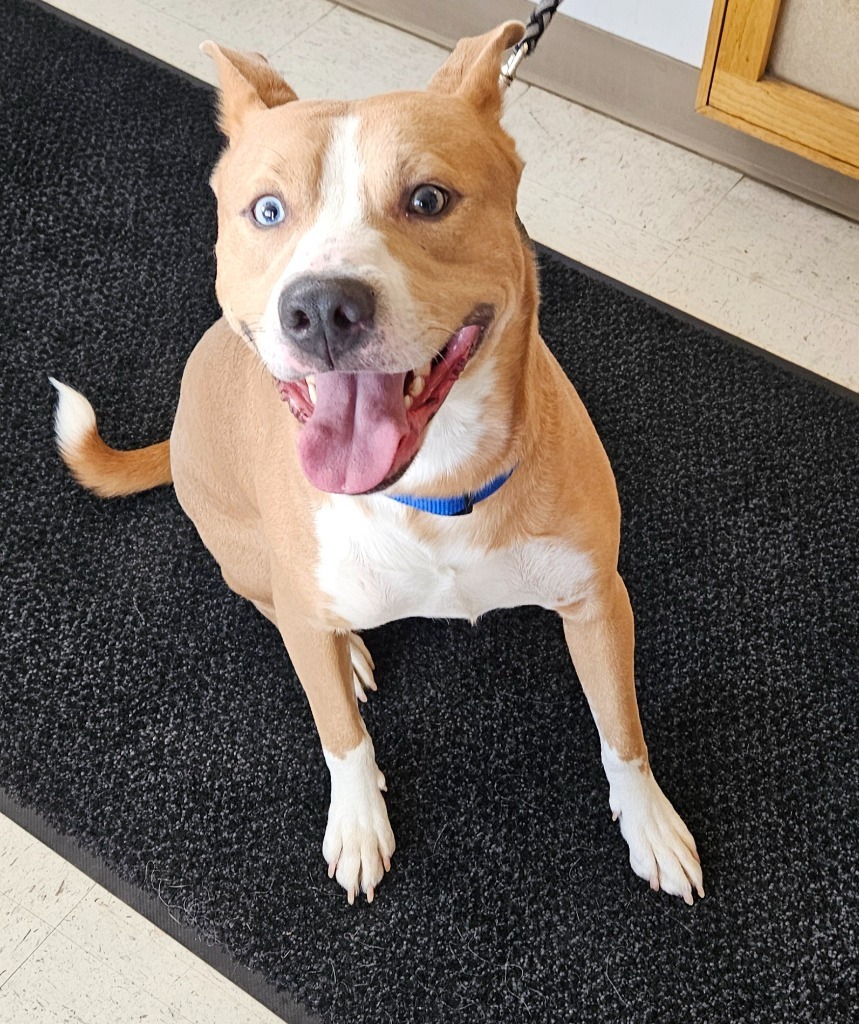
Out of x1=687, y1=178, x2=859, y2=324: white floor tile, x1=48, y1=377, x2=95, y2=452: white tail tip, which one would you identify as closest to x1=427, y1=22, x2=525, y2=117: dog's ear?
x1=48, y1=377, x2=95, y2=452: white tail tip

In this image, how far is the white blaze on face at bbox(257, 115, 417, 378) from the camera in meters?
1.20

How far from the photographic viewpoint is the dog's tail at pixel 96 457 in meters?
2.09

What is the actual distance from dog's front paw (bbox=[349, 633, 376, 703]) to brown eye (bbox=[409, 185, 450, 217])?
38.0 inches

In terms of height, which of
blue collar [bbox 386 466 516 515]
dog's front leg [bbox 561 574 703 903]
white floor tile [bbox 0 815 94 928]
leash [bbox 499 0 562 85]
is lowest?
white floor tile [bbox 0 815 94 928]

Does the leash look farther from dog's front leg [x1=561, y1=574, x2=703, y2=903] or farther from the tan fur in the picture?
the tan fur

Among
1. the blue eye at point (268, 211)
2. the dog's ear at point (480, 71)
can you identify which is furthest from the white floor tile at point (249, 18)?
the blue eye at point (268, 211)

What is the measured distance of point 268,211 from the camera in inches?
52.3

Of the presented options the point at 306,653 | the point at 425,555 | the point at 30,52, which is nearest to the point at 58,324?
the point at 30,52

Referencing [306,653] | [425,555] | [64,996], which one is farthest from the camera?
[64,996]

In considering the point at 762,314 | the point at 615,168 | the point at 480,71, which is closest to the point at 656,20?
the point at 615,168

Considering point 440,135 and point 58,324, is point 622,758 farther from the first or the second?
point 58,324

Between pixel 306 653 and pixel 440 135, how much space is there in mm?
801

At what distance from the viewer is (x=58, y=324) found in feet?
8.52

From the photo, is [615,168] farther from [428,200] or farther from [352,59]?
[428,200]
